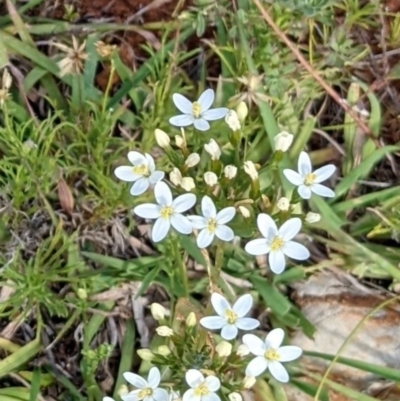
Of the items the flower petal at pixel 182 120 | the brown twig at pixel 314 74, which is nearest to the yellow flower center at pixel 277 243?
the flower petal at pixel 182 120

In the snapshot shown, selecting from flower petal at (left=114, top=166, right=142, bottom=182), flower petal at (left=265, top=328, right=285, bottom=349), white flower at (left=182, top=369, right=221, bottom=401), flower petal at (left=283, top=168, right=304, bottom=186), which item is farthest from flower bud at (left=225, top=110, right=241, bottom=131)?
white flower at (left=182, top=369, right=221, bottom=401)

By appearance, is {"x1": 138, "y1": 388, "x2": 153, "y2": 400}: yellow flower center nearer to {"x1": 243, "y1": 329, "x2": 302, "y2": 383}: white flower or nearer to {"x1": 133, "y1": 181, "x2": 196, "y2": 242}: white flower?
{"x1": 243, "y1": 329, "x2": 302, "y2": 383}: white flower

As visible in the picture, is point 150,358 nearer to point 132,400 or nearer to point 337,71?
point 132,400

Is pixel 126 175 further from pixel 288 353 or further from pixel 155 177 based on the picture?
pixel 288 353

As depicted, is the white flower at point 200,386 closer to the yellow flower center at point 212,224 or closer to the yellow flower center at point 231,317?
the yellow flower center at point 231,317

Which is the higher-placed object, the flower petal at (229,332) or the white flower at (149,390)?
the flower petal at (229,332)

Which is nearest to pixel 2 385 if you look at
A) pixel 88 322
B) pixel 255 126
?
pixel 88 322
